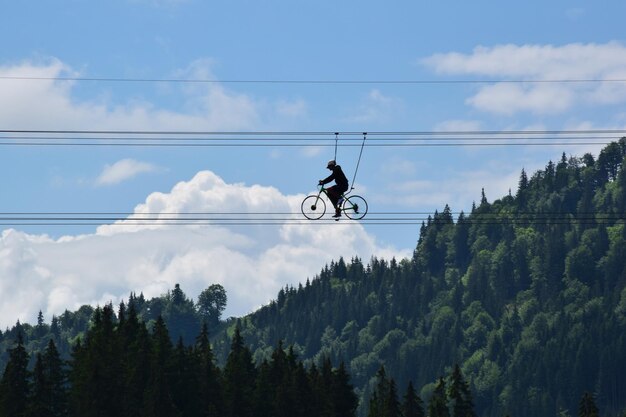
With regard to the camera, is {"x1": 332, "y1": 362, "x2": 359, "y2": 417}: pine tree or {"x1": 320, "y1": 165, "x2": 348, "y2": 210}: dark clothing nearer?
{"x1": 320, "y1": 165, "x2": 348, "y2": 210}: dark clothing

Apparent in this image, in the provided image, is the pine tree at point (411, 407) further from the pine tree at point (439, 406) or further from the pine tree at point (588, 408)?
the pine tree at point (588, 408)

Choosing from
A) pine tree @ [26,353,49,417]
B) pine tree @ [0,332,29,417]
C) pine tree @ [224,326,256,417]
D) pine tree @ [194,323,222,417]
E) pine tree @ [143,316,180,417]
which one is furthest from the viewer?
pine tree @ [224,326,256,417]

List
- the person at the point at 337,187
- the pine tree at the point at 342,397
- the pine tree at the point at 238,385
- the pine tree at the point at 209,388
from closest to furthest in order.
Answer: the person at the point at 337,187 → the pine tree at the point at 209,388 → the pine tree at the point at 238,385 → the pine tree at the point at 342,397

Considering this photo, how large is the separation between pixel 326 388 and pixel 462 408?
46.7 feet

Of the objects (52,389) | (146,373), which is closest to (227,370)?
(146,373)

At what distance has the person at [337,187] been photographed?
263 ft

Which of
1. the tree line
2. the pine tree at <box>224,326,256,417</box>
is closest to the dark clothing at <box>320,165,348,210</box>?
the tree line

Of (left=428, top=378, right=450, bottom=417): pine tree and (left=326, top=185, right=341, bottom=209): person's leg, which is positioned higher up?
(left=326, top=185, right=341, bottom=209): person's leg

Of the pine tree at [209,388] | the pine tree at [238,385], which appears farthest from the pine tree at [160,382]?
the pine tree at [238,385]

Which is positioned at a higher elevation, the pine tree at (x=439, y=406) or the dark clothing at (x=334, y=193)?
the dark clothing at (x=334, y=193)

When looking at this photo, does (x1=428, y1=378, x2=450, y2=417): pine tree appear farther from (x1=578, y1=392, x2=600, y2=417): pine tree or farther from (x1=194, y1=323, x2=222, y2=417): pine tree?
(x1=194, y1=323, x2=222, y2=417): pine tree

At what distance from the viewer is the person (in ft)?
263

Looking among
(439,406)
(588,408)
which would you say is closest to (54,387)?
(439,406)

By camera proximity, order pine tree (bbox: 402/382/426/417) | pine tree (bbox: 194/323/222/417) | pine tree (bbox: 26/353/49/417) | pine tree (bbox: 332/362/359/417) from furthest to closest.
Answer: pine tree (bbox: 402/382/426/417)
pine tree (bbox: 332/362/359/417)
pine tree (bbox: 194/323/222/417)
pine tree (bbox: 26/353/49/417)
